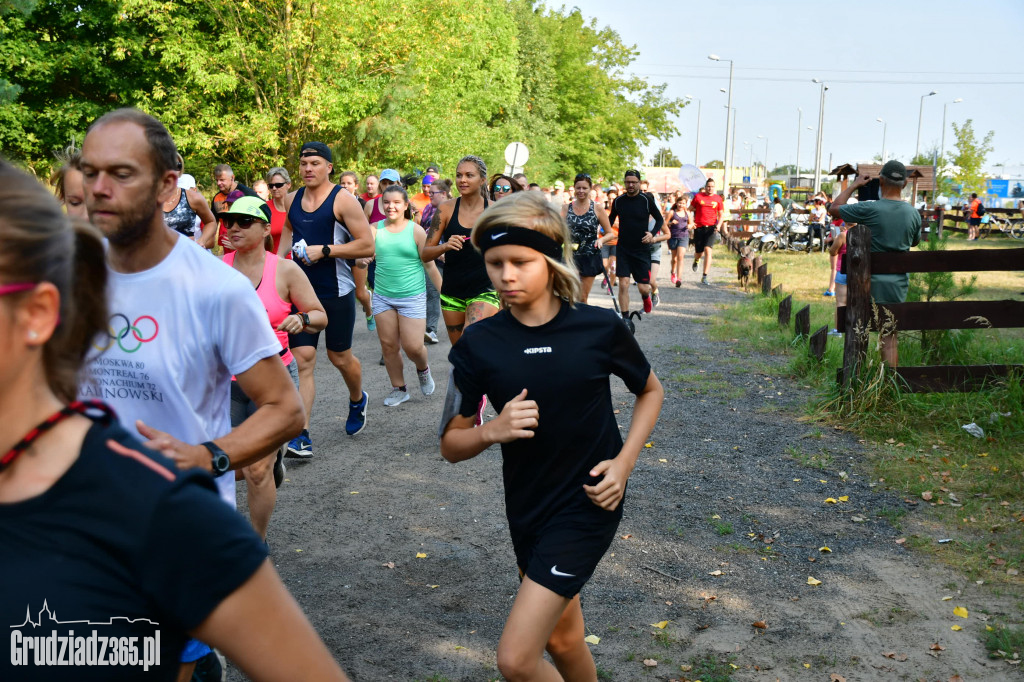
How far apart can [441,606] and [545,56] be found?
4979cm

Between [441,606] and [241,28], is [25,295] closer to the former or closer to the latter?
[441,606]

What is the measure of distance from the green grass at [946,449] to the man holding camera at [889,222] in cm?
58

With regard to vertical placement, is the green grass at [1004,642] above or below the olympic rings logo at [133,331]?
below

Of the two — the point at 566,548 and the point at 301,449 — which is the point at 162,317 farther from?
the point at 301,449

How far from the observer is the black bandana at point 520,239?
10.6ft

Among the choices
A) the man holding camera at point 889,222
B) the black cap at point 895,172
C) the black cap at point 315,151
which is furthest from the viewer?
the black cap at point 895,172

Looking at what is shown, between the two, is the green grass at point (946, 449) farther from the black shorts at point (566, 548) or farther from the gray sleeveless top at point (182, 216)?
the gray sleeveless top at point (182, 216)

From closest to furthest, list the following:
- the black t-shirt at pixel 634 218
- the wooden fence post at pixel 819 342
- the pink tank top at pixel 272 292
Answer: the pink tank top at pixel 272 292, the wooden fence post at pixel 819 342, the black t-shirt at pixel 634 218

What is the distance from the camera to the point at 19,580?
1305mm

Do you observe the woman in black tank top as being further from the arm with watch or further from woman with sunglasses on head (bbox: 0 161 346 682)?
woman with sunglasses on head (bbox: 0 161 346 682)

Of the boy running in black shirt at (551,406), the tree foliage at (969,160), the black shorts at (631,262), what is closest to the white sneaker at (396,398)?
the black shorts at (631,262)

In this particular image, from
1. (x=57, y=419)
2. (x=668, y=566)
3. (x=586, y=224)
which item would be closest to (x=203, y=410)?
(x=57, y=419)

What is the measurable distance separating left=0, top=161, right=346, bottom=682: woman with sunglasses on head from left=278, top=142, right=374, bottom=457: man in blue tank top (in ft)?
20.8

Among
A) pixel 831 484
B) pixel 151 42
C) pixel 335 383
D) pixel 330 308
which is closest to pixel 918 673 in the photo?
pixel 831 484
